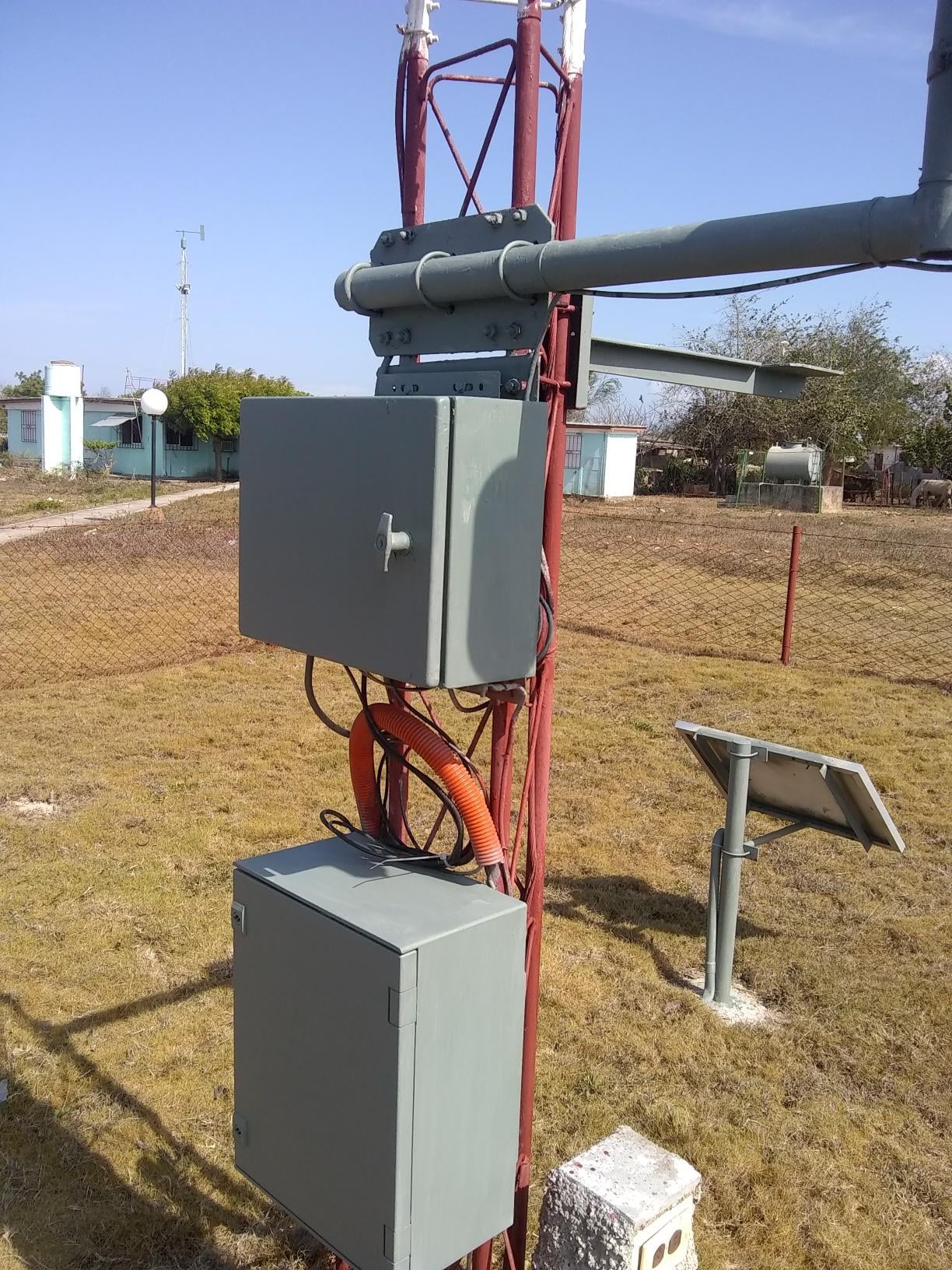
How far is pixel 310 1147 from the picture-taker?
2.08 meters

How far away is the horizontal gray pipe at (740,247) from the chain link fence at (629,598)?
7272 millimetres

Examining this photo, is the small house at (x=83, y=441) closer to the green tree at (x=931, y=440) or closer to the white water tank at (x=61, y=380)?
the white water tank at (x=61, y=380)

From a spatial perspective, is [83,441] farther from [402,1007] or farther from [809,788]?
[402,1007]

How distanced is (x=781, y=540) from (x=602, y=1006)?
538 inches

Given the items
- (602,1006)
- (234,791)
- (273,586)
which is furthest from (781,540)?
(273,586)

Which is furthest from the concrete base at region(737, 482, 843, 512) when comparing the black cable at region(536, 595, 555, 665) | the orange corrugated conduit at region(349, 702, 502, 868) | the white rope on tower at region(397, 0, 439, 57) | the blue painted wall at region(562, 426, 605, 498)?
the orange corrugated conduit at region(349, 702, 502, 868)

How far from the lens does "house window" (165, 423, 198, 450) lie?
3541cm

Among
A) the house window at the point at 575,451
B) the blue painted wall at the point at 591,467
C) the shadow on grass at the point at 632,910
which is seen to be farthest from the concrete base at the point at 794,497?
the shadow on grass at the point at 632,910

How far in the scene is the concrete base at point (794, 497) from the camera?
24.0 meters

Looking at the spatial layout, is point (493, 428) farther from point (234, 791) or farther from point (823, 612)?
point (823, 612)

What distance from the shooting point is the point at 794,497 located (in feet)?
80.4

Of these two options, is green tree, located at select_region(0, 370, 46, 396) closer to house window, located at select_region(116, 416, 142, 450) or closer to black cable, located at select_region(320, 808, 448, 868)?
house window, located at select_region(116, 416, 142, 450)

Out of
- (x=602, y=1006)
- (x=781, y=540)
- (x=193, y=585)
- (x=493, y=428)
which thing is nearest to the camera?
(x=493, y=428)

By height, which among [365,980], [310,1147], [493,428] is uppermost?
[493,428]
